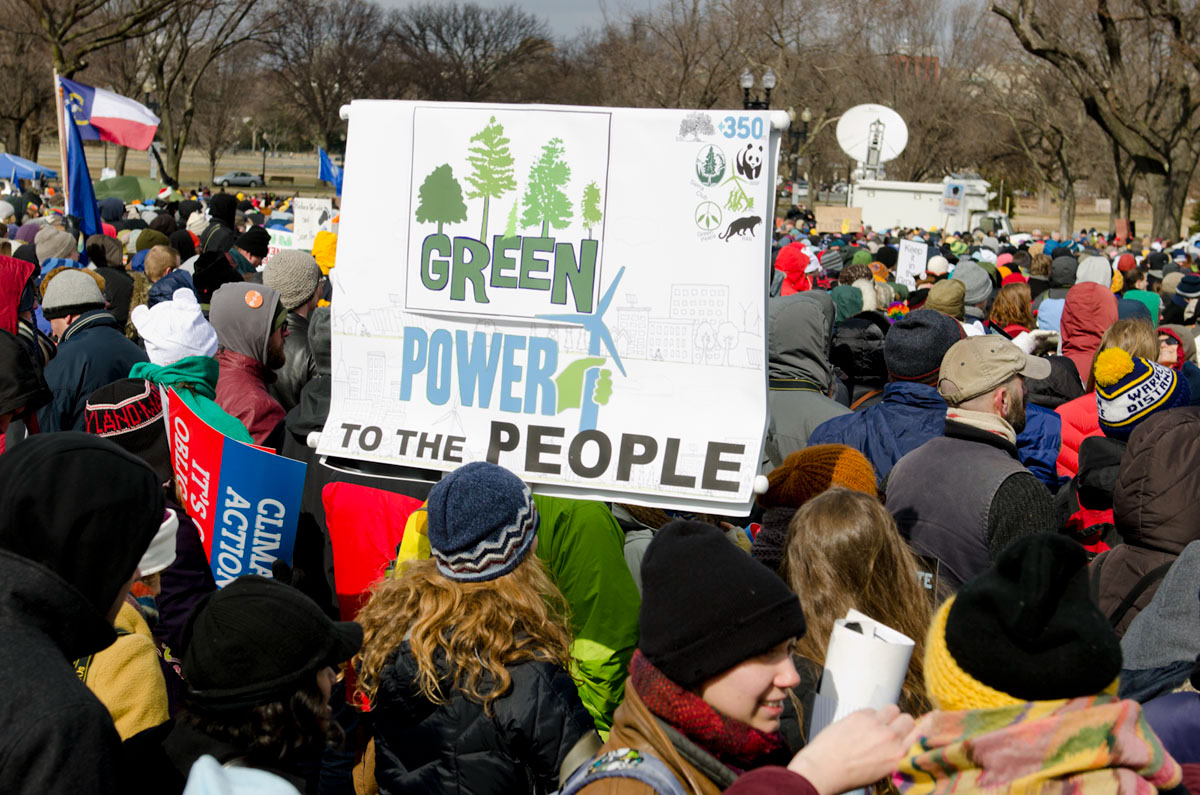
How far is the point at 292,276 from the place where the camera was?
599 cm

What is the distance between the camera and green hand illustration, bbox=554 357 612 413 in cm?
316

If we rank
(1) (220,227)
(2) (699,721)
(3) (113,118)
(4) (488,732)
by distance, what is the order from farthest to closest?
(3) (113,118), (1) (220,227), (4) (488,732), (2) (699,721)

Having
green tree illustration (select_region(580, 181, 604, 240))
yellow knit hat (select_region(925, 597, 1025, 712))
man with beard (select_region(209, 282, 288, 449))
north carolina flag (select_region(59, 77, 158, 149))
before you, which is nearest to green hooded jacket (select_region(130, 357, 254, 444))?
man with beard (select_region(209, 282, 288, 449))

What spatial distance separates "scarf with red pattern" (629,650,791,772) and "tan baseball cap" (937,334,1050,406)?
2002mm

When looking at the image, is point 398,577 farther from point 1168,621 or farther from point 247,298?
point 247,298

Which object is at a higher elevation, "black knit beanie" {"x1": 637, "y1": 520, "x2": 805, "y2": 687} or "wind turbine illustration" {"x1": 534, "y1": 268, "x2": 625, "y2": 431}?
"wind turbine illustration" {"x1": 534, "y1": 268, "x2": 625, "y2": 431}

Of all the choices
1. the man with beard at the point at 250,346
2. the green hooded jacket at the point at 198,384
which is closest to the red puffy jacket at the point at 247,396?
the man with beard at the point at 250,346

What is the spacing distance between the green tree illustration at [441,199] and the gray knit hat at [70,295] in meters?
3.10

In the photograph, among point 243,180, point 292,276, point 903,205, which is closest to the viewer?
point 292,276

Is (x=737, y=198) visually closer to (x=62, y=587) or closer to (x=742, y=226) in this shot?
(x=742, y=226)

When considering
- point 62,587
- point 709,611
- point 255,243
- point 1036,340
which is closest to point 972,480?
point 709,611

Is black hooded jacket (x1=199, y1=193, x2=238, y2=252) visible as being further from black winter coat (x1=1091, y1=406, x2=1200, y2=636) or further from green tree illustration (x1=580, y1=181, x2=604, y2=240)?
black winter coat (x1=1091, y1=406, x2=1200, y2=636)

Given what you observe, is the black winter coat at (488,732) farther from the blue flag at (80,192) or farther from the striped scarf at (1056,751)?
the blue flag at (80,192)

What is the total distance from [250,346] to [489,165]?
2.29 meters
